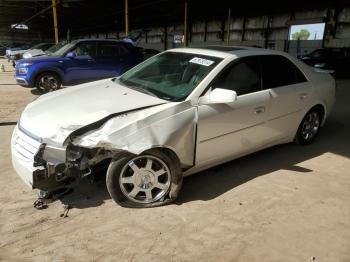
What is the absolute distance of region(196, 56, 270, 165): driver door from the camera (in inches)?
145

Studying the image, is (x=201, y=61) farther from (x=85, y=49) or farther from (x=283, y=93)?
(x=85, y=49)

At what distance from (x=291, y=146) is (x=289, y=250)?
2754 mm

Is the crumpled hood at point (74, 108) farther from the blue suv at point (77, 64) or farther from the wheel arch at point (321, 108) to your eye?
the blue suv at point (77, 64)

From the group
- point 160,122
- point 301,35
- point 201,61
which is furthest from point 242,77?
point 301,35

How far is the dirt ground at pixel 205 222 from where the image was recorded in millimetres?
2859

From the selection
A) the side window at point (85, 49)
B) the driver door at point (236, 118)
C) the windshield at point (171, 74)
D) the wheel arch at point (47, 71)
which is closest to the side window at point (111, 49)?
the side window at point (85, 49)

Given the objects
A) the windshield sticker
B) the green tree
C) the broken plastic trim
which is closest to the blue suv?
the windshield sticker

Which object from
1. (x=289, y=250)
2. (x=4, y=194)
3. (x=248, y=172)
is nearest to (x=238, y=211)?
(x=289, y=250)

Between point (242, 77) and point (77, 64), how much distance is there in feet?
23.6

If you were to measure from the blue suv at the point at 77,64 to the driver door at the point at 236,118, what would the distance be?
704 cm

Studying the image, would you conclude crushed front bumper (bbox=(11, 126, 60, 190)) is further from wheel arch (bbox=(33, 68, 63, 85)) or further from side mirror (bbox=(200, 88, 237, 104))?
wheel arch (bbox=(33, 68, 63, 85))

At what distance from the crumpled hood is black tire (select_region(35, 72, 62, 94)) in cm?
620

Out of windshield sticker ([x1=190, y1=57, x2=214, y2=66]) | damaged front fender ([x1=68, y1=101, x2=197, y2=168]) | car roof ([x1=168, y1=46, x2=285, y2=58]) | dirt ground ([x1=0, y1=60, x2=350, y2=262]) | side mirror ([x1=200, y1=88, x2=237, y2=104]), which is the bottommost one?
dirt ground ([x1=0, y1=60, x2=350, y2=262])

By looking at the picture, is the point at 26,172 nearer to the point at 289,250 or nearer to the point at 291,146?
the point at 289,250
